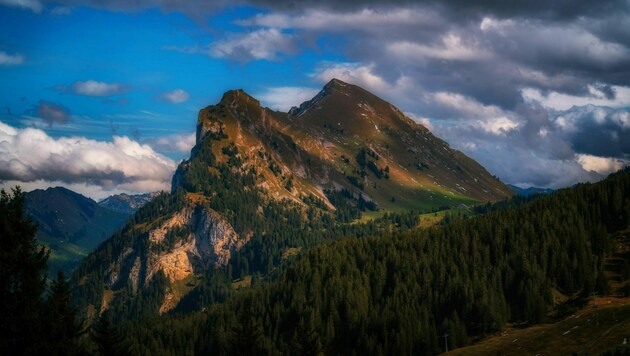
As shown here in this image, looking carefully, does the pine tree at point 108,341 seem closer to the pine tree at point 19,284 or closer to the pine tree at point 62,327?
the pine tree at point 62,327

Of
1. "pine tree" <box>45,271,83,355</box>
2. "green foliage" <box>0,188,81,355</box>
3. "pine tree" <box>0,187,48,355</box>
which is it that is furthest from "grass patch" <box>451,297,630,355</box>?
"pine tree" <box>0,187,48,355</box>

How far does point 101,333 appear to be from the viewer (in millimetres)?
50062

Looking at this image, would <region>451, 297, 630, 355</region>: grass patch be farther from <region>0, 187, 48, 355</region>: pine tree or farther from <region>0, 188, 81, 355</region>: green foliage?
<region>0, 187, 48, 355</region>: pine tree

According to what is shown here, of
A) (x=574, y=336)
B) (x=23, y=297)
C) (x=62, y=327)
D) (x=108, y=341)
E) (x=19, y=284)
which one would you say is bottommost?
(x=574, y=336)

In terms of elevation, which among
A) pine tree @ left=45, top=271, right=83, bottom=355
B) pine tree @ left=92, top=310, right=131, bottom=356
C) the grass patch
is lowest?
the grass patch

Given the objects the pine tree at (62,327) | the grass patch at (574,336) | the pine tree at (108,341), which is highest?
the pine tree at (62,327)

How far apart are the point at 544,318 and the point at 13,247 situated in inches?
7457

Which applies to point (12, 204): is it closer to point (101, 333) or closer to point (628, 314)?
point (101, 333)

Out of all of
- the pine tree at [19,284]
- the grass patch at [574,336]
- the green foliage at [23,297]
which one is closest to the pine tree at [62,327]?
the green foliage at [23,297]

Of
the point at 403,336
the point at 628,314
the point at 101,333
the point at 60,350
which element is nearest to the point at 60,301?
the point at 60,350

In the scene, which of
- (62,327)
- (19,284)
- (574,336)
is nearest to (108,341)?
(62,327)

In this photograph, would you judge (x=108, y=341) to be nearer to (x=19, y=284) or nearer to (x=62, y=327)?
(x=62, y=327)

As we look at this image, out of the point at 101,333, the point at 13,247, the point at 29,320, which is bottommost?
the point at 101,333

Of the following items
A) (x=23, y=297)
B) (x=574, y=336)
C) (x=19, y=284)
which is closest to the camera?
(x=23, y=297)
